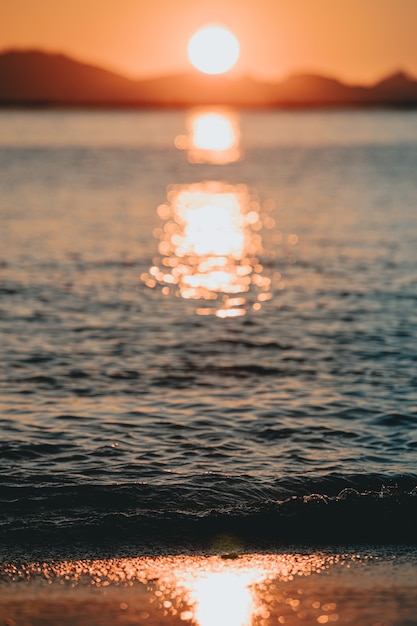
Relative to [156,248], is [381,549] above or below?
below

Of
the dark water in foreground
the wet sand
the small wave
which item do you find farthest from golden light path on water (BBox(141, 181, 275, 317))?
the wet sand

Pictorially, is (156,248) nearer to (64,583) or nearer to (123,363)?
(123,363)

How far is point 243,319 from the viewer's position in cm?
2616

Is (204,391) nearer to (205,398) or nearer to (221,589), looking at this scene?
(205,398)

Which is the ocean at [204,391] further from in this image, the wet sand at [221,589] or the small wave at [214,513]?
the wet sand at [221,589]

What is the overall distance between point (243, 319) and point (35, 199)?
40132mm

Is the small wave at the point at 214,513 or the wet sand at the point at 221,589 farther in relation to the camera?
the small wave at the point at 214,513

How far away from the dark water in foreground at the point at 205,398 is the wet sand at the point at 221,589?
85cm

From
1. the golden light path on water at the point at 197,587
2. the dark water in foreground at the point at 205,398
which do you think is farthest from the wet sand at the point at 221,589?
the dark water in foreground at the point at 205,398

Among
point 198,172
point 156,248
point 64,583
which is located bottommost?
point 64,583

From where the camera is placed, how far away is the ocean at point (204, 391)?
1191cm

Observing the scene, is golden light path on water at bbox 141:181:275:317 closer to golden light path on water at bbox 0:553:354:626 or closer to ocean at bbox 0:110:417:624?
ocean at bbox 0:110:417:624

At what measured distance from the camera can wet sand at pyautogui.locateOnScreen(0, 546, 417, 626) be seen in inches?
345

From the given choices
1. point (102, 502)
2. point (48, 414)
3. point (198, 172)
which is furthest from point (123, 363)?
point (198, 172)
